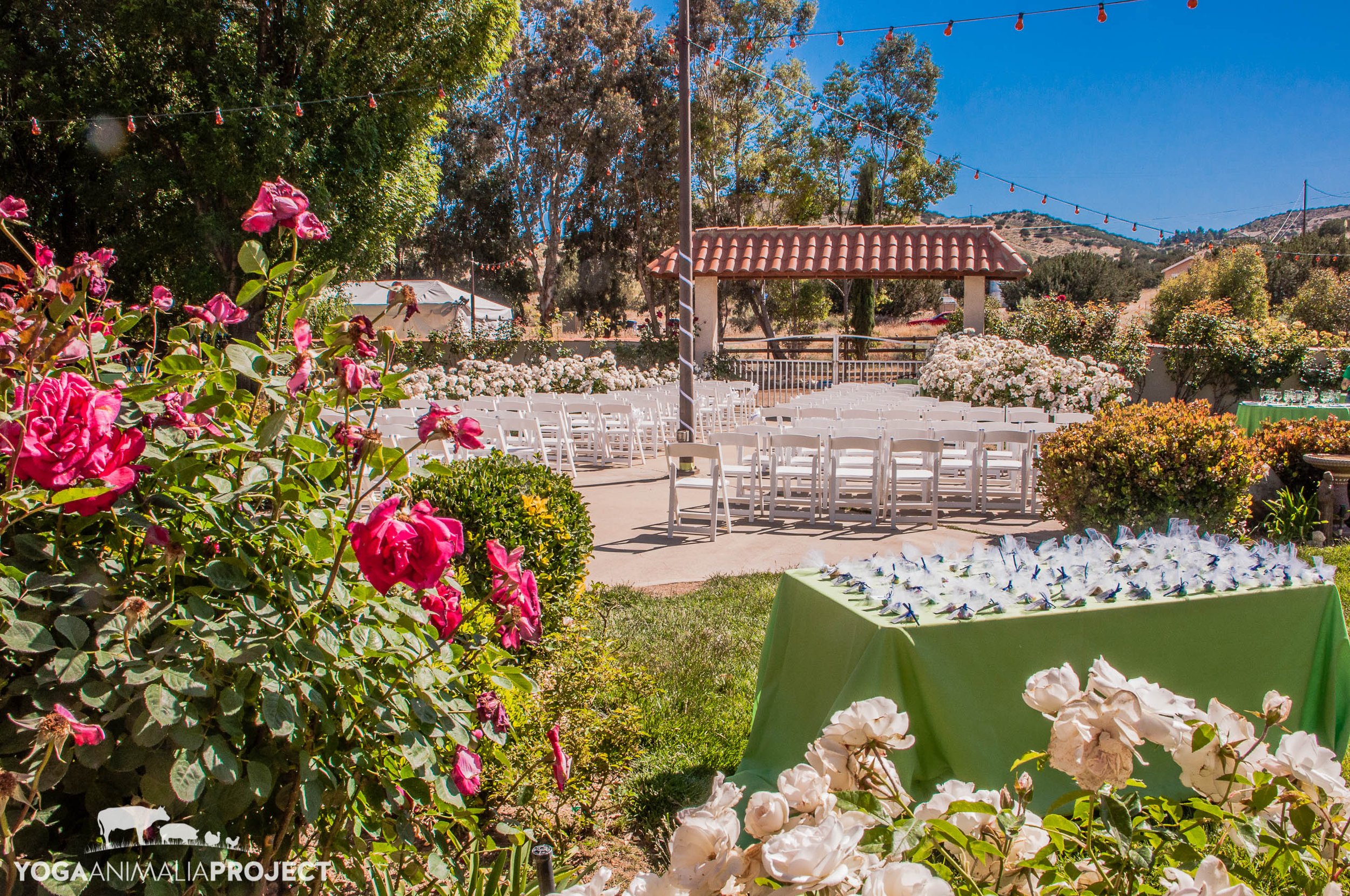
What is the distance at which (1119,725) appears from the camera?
1.00 metres

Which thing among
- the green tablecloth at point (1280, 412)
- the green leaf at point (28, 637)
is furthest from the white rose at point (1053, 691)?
the green tablecloth at point (1280, 412)

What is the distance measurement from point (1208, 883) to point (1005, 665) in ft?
6.91

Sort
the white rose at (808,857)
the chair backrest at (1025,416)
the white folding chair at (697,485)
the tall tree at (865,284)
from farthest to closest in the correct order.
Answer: the tall tree at (865,284) → the chair backrest at (1025,416) → the white folding chair at (697,485) → the white rose at (808,857)

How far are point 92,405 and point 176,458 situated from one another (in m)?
0.16

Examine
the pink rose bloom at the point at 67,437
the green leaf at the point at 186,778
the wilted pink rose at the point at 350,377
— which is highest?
the wilted pink rose at the point at 350,377

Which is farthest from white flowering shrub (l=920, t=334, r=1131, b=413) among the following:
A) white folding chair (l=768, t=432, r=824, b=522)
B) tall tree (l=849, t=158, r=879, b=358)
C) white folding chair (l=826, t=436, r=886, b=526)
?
tall tree (l=849, t=158, r=879, b=358)

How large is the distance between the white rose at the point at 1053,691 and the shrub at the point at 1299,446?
8.57m

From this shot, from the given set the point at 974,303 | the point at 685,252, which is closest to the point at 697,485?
the point at 685,252

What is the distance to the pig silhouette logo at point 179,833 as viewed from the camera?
127cm

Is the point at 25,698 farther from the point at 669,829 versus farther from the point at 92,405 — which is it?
the point at 669,829

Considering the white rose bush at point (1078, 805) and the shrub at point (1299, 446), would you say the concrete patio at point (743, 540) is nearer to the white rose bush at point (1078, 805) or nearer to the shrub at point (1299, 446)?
the shrub at point (1299, 446)

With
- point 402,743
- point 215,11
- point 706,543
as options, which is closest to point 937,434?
point 706,543

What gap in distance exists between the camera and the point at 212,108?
16.2 metres

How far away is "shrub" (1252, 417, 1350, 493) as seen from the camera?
26.8 ft
